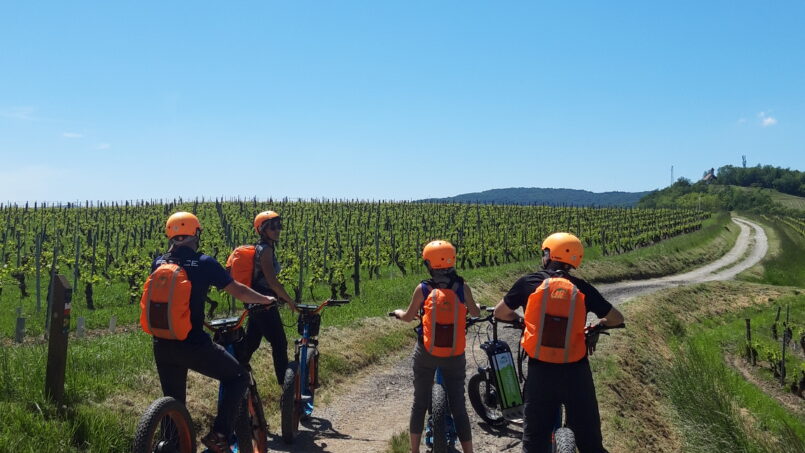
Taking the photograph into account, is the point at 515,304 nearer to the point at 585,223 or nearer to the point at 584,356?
the point at 584,356

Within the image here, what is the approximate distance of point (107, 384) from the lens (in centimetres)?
657

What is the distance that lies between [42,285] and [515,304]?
23427 millimetres

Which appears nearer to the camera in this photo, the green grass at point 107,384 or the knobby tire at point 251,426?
the knobby tire at point 251,426

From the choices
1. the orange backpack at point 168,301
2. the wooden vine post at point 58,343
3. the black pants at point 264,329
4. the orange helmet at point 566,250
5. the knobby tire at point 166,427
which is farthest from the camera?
the black pants at point 264,329

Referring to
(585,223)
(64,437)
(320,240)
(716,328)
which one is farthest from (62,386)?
(585,223)

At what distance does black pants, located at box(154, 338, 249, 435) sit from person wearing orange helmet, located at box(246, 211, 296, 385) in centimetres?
152

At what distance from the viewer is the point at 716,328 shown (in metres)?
26.2

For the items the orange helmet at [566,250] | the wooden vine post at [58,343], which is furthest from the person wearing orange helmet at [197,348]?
the orange helmet at [566,250]

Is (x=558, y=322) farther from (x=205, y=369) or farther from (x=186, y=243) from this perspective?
(x=186, y=243)

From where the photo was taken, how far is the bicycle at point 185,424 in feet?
12.8

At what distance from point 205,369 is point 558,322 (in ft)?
8.49

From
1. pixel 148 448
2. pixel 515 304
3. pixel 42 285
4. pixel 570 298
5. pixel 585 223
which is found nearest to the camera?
pixel 148 448

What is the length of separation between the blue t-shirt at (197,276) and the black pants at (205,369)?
86mm

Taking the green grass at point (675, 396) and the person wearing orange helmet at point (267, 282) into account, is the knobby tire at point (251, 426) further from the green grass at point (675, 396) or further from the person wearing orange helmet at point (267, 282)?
the green grass at point (675, 396)
